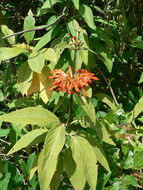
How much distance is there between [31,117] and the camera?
3.80 feet

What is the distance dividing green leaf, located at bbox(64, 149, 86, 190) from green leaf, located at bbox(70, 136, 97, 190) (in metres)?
0.07

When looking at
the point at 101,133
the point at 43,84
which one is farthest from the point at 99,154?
the point at 43,84

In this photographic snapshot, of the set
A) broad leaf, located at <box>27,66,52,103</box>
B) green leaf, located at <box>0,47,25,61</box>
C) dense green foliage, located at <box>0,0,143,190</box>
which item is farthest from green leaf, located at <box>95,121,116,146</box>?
green leaf, located at <box>0,47,25,61</box>

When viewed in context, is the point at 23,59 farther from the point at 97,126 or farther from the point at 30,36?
the point at 97,126

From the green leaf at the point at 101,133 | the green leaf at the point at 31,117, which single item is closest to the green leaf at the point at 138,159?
the green leaf at the point at 101,133

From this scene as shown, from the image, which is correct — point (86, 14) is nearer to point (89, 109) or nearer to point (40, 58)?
point (40, 58)

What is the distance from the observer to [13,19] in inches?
88.0

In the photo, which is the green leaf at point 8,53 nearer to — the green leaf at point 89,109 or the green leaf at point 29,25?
the green leaf at point 29,25

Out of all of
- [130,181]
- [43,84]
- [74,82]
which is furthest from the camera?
[43,84]

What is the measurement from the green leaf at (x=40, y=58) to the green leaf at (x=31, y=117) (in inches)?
7.8

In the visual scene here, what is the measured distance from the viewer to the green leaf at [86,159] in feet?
3.76

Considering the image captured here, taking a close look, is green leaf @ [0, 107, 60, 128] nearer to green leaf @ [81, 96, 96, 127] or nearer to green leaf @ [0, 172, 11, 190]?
green leaf @ [81, 96, 96, 127]

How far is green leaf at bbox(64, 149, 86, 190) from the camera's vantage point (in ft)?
3.95

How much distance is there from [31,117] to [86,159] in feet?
0.80
